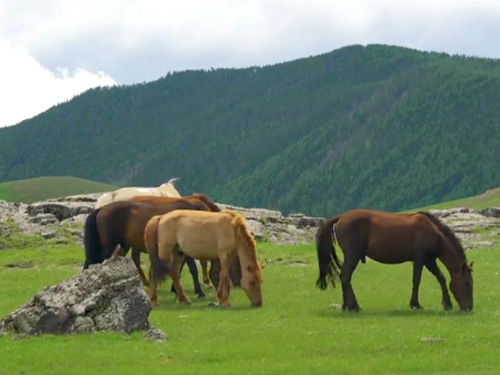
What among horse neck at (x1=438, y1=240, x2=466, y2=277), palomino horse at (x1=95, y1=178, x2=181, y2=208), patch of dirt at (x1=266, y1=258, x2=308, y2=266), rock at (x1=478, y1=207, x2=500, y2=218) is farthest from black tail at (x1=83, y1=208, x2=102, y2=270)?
rock at (x1=478, y1=207, x2=500, y2=218)

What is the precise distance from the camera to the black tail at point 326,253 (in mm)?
23391

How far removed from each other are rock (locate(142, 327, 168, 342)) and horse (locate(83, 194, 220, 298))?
7.22 meters

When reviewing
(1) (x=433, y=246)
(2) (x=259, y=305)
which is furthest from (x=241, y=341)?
(1) (x=433, y=246)

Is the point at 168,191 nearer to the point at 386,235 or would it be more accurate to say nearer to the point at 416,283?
the point at 386,235

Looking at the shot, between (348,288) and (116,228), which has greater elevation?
(116,228)

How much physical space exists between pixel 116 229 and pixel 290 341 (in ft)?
29.7

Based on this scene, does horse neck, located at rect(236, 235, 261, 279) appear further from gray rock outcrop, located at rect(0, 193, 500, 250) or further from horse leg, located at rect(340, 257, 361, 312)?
gray rock outcrop, located at rect(0, 193, 500, 250)

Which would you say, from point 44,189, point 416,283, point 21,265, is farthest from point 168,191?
point 44,189

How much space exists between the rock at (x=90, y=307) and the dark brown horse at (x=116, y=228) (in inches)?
240

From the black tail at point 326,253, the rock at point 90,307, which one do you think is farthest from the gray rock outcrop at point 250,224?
the rock at point 90,307

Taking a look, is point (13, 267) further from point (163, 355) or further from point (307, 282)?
point (163, 355)

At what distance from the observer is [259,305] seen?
936 inches

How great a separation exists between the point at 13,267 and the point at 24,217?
41.5ft

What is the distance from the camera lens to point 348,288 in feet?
74.6
